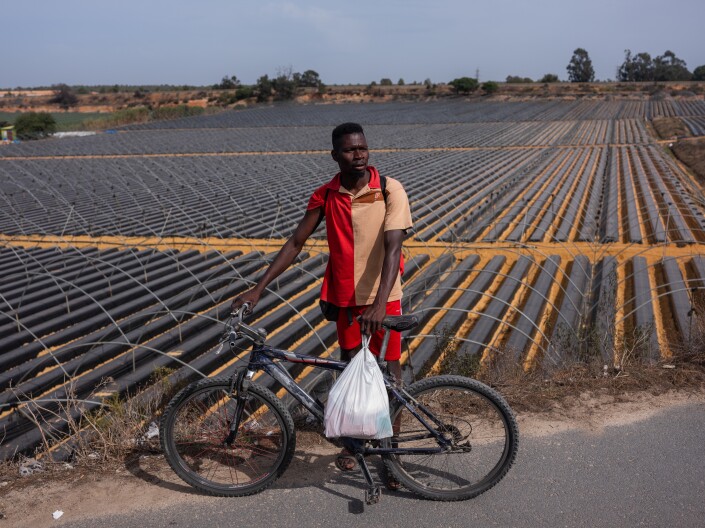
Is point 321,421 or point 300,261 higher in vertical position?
point 321,421

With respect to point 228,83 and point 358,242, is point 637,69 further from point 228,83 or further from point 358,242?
point 358,242

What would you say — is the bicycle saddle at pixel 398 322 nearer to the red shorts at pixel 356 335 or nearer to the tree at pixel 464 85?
the red shorts at pixel 356 335

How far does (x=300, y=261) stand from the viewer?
8.35 meters

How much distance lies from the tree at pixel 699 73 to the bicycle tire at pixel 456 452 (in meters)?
97.3

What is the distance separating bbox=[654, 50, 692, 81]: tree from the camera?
85500 mm

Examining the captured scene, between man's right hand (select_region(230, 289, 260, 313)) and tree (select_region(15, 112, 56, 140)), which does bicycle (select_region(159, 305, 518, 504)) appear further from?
tree (select_region(15, 112, 56, 140))

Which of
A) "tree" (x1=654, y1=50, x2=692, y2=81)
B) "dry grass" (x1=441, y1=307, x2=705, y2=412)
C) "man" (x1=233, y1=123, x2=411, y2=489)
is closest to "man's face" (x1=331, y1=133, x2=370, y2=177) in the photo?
"man" (x1=233, y1=123, x2=411, y2=489)

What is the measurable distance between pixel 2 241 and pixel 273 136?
19.2m

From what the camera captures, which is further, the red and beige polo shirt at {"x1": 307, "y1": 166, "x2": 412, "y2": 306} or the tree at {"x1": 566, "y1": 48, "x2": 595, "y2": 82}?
the tree at {"x1": 566, "y1": 48, "x2": 595, "y2": 82}

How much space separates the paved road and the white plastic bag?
426 millimetres

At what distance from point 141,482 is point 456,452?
60.2 inches

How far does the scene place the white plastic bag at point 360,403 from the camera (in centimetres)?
270

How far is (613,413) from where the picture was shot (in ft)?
12.0

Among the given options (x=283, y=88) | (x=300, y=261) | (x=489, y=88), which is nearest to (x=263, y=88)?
(x=283, y=88)
